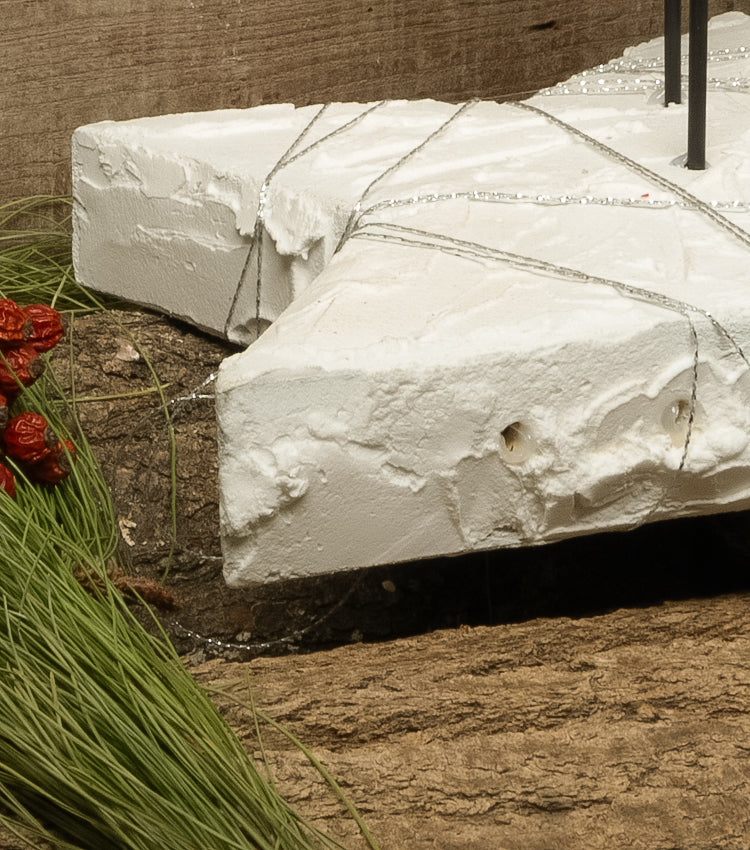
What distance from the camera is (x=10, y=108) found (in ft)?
6.88

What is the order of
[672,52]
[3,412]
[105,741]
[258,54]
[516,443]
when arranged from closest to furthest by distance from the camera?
[105,741] → [516,443] → [3,412] → [672,52] → [258,54]

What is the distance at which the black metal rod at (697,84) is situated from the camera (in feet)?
4.92

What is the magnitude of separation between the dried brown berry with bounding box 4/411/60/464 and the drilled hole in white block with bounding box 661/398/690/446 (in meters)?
0.80

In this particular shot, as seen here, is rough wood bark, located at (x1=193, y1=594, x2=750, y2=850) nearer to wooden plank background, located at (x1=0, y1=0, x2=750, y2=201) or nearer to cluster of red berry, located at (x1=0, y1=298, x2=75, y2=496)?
cluster of red berry, located at (x1=0, y1=298, x2=75, y2=496)

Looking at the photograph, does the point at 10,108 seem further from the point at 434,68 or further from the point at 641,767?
the point at 641,767

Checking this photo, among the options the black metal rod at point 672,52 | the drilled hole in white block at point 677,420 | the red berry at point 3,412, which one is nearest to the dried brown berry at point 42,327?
the red berry at point 3,412

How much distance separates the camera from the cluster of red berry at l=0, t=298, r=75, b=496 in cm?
152

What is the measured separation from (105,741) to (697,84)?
1103 mm

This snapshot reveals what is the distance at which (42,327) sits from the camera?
1.61m

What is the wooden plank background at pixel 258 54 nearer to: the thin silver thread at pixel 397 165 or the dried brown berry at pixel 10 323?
the thin silver thread at pixel 397 165

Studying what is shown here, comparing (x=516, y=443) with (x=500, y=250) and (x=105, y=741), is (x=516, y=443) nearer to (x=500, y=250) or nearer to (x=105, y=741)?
(x=500, y=250)

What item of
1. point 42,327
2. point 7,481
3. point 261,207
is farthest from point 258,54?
point 7,481

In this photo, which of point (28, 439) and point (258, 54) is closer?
point (28, 439)

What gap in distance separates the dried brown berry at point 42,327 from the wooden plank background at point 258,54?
0.65 m
